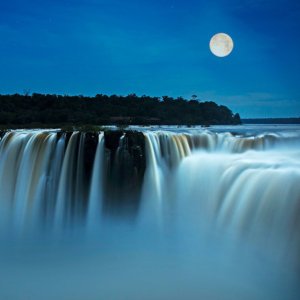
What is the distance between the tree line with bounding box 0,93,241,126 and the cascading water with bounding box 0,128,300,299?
14543mm

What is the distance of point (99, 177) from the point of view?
→ 11.7 metres

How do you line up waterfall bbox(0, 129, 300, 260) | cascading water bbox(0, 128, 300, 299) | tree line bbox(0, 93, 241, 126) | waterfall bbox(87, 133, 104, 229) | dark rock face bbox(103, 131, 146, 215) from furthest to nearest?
tree line bbox(0, 93, 241, 126)
dark rock face bbox(103, 131, 146, 215)
waterfall bbox(87, 133, 104, 229)
waterfall bbox(0, 129, 300, 260)
cascading water bbox(0, 128, 300, 299)

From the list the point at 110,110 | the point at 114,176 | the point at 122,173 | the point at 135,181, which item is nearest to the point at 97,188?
the point at 114,176

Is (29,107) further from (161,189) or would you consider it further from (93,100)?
(161,189)

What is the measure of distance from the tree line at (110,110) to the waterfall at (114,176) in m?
14.4

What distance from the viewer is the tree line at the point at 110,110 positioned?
27766mm

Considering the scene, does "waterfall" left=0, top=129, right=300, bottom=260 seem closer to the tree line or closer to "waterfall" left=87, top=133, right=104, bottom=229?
"waterfall" left=87, top=133, right=104, bottom=229

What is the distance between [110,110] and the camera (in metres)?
33.8

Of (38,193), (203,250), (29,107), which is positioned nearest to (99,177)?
(38,193)

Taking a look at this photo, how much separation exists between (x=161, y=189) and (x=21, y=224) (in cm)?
461

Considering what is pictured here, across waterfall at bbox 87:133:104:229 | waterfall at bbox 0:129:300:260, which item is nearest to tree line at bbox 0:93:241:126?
waterfall at bbox 0:129:300:260

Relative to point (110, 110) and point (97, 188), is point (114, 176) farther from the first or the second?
point (110, 110)

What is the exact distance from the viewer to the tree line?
27766mm

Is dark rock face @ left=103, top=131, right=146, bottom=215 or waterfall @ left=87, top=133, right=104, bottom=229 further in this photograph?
dark rock face @ left=103, top=131, right=146, bottom=215
